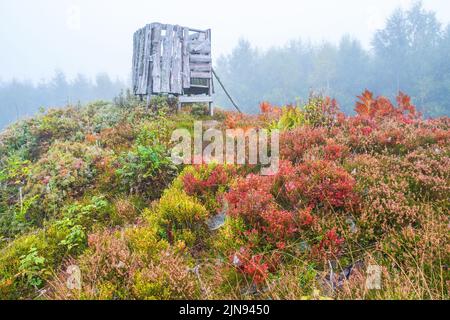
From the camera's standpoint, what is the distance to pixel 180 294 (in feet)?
12.0

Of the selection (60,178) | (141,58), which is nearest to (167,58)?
(141,58)

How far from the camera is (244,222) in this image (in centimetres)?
489

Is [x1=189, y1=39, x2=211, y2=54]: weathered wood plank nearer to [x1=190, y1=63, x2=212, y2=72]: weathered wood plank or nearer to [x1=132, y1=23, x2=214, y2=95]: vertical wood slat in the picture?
[x1=132, y1=23, x2=214, y2=95]: vertical wood slat

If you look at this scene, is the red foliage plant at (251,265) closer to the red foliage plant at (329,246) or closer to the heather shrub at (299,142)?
the red foliage plant at (329,246)

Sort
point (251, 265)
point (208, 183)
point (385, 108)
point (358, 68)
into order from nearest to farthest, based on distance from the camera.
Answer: point (251, 265), point (208, 183), point (385, 108), point (358, 68)

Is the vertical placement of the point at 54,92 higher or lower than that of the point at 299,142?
higher

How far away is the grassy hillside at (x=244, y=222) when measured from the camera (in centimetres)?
378

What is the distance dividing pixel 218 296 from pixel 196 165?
347 cm

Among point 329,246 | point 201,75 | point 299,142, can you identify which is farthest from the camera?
point 201,75

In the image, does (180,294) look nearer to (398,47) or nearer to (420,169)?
(420,169)

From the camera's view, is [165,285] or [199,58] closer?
[165,285]

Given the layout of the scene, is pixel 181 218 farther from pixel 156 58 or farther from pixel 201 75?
pixel 201 75

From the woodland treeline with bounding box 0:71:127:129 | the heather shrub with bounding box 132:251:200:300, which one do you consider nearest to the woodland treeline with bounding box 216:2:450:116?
the heather shrub with bounding box 132:251:200:300

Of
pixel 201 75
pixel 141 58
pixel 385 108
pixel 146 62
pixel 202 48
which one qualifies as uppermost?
pixel 202 48
